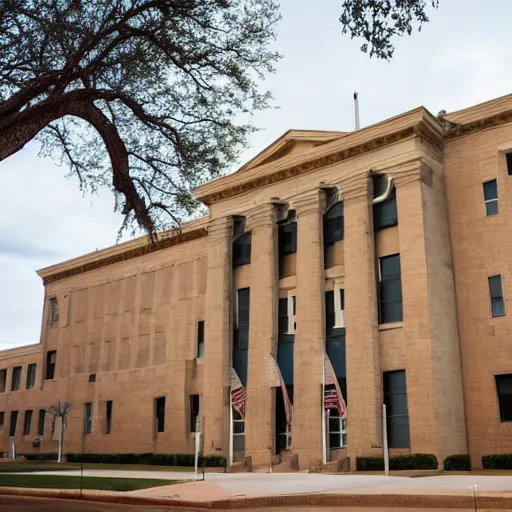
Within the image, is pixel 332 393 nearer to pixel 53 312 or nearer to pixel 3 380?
pixel 53 312

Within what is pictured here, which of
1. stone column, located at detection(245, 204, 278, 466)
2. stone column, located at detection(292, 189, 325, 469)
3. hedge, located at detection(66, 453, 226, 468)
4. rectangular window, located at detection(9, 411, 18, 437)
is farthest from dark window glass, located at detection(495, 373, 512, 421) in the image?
rectangular window, located at detection(9, 411, 18, 437)

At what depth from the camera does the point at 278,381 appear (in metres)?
30.5

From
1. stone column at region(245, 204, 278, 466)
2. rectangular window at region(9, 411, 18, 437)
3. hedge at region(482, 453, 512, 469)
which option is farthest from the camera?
rectangular window at region(9, 411, 18, 437)

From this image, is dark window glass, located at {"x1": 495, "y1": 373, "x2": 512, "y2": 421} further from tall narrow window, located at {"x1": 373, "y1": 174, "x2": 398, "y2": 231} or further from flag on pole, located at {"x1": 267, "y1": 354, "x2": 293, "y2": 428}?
flag on pole, located at {"x1": 267, "y1": 354, "x2": 293, "y2": 428}

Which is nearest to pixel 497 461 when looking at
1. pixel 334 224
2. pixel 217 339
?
pixel 334 224

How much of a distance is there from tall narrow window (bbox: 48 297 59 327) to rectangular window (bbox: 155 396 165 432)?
46.7 feet

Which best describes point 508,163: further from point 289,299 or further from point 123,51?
point 123,51

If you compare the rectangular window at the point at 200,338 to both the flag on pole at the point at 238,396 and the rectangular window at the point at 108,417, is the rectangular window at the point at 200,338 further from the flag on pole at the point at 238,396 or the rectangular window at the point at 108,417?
the rectangular window at the point at 108,417

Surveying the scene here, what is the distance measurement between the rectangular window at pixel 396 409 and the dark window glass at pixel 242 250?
10515mm

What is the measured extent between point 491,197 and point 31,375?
123ft

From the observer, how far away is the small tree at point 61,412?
42.9 metres

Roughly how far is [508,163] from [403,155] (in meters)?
4.31

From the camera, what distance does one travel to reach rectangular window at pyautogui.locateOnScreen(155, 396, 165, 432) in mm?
39312

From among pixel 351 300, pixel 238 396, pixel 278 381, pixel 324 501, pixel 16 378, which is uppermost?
pixel 351 300
